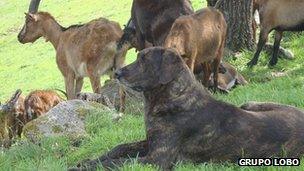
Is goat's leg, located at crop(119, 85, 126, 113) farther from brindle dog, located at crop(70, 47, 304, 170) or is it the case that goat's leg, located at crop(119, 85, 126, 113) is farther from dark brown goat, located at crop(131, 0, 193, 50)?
brindle dog, located at crop(70, 47, 304, 170)

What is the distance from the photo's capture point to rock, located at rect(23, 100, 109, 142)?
800 centimetres

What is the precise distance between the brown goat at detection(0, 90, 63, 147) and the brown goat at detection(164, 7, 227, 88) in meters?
2.59

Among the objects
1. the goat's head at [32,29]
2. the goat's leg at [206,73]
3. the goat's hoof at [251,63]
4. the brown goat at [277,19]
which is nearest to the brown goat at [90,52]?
the goat's head at [32,29]

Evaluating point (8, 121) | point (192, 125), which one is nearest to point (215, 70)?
point (8, 121)

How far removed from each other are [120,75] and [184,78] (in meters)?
0.65

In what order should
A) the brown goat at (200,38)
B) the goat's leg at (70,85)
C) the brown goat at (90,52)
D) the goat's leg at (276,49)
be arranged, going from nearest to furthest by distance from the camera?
the brown goat at (200,38)
the brown goat at (90,52)
the goat's leg at (70,85)
the goat's leg at (276,49)

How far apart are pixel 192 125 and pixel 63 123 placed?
2.93 metres

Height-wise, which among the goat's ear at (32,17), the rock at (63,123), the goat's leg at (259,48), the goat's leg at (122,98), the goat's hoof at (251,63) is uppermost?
the goat's ear at (32,17)

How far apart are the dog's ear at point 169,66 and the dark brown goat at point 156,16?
16.1ft

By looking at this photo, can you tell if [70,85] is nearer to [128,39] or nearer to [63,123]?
[128,39]

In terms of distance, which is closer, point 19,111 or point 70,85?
point 19,111

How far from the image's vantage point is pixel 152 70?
5855 mm

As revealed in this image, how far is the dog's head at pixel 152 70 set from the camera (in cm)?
579

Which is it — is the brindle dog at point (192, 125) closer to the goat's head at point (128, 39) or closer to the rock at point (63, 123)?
the rock at point (63, 123)
